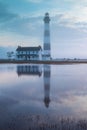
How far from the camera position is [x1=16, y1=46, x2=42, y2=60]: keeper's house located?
71.6m

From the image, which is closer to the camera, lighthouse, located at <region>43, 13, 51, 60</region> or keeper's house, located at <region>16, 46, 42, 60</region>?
keeper's house, located at <region>16, 46, 42, 60</region>

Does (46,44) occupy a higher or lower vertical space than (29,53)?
higher

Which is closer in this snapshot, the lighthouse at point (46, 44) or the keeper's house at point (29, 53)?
the keeper's house at point (29, 53)

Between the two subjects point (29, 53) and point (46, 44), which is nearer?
point (29, 53)

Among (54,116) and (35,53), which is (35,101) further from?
(35,53)

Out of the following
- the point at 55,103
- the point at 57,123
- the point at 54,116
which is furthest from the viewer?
the point at 55,103

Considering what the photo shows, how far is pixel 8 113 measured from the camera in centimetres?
991

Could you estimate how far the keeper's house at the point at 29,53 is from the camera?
71.6 m

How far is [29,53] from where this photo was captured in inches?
2854

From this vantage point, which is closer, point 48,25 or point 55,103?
point 55,103

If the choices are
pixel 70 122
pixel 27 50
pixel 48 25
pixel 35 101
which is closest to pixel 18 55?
pixel 27 50

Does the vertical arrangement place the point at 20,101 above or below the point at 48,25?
below

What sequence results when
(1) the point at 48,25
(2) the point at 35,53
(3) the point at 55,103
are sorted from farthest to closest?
(1) the point at 48,25 → (2) the point at 35,53 → (3) the point at 55,103

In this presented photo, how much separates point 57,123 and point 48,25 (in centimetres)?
7648
